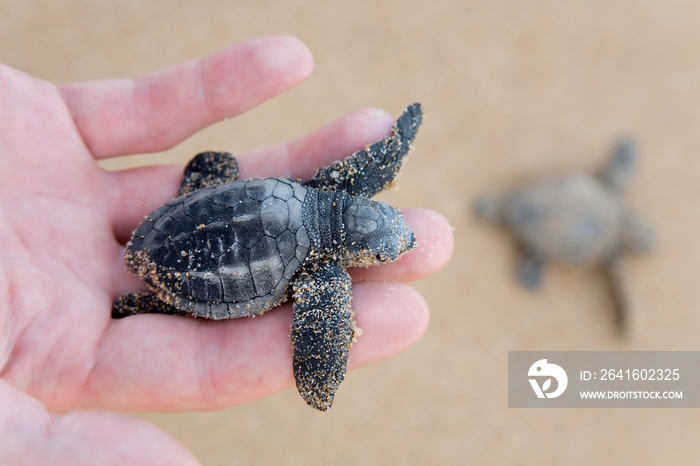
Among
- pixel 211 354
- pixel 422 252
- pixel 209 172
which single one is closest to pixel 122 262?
pixel 209 172

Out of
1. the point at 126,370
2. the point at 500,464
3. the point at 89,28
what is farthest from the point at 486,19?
the point at 126,370

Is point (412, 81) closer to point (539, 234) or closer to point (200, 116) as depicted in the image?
point (539, 234)

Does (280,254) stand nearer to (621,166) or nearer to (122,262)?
(122,262)

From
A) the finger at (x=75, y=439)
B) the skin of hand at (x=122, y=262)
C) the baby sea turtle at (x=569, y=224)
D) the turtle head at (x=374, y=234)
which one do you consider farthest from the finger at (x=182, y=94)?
the baby sea turtle at (x=569, y=224)

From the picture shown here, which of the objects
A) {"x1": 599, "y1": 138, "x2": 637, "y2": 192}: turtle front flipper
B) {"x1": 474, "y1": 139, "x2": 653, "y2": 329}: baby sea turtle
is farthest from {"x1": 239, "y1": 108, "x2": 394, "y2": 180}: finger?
{"x1": 599, "y1": 138, "x2": 637, "y2": 192}: turtle front flipper

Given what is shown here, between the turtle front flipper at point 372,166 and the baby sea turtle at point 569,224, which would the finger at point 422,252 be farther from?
the baby sea turtle at point 569,224

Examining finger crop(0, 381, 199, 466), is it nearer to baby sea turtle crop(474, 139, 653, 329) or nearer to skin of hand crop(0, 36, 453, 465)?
skin of hand crop(0, 36, 453, 465)
